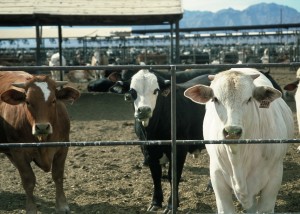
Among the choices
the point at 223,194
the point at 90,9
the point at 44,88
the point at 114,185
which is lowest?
the point at 114,185

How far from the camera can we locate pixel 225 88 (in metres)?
3.66

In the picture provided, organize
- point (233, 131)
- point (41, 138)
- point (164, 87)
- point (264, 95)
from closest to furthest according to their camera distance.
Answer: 1. point (233, 131)
2. point (264, 95)
3. point (41, 138)
4. point (164, 87)

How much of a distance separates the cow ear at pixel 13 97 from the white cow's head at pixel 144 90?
1300mm

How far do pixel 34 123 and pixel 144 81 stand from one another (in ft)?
5.10

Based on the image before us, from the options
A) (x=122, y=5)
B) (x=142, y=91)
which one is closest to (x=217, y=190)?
(x=142, y=91)

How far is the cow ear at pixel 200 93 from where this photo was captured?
3.80 m

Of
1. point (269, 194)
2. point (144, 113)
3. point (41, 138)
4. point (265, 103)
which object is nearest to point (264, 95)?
point (265, 103)

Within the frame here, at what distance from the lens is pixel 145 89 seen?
217 inches

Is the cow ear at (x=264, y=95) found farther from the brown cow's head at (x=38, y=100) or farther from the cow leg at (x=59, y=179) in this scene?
the cow leg at (x=59, y=179)

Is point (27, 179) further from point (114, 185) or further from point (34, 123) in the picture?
point (114, 185)

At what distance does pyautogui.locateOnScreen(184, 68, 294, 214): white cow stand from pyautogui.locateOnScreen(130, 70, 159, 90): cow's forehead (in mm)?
1292

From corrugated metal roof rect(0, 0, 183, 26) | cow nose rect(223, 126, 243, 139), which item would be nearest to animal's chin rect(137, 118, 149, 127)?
cow nose rect(223, 126, 243, 139)

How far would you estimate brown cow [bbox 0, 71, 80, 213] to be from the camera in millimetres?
4531

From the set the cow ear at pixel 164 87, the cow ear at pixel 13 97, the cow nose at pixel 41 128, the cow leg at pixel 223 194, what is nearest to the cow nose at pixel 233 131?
the cow leg at pixel 223 194
